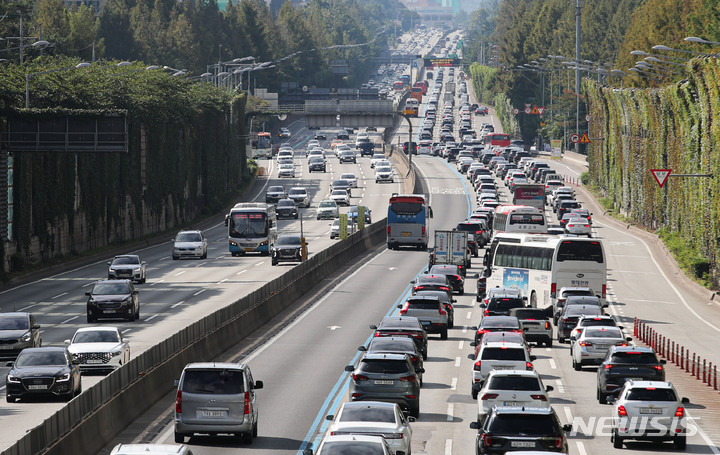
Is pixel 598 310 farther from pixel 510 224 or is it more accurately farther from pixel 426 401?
pixel 510 224

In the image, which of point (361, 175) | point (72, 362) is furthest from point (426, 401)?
point (361, 175)

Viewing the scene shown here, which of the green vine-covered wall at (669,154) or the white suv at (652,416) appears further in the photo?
the green vine-covered wall at (669,154)

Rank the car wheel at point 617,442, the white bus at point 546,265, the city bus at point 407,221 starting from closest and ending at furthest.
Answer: the car wheel at point 617,442 → the white bus at point 546,265 → the city bus at point 407,221

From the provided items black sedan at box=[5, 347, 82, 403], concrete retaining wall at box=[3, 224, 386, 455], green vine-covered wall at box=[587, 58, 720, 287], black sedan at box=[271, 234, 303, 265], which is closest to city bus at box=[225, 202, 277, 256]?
black sedan at box=[271, 234, 303, 265]

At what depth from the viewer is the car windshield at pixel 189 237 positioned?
84.3 m

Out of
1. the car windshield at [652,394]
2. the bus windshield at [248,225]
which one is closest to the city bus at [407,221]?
the bus windshield at [248,225]

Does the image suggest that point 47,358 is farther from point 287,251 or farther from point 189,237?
point 189,237

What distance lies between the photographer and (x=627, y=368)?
35.1 meters

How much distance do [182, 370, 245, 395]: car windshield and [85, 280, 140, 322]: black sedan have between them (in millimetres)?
24024

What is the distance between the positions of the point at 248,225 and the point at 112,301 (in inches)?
1260

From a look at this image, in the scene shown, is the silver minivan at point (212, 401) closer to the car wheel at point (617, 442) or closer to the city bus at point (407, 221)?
the car wheel at point (617, 442)

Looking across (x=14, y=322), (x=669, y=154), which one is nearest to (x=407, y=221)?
(x=669, y=154)

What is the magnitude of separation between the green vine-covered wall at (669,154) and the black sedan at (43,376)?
4404cm

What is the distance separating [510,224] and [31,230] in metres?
29.6
